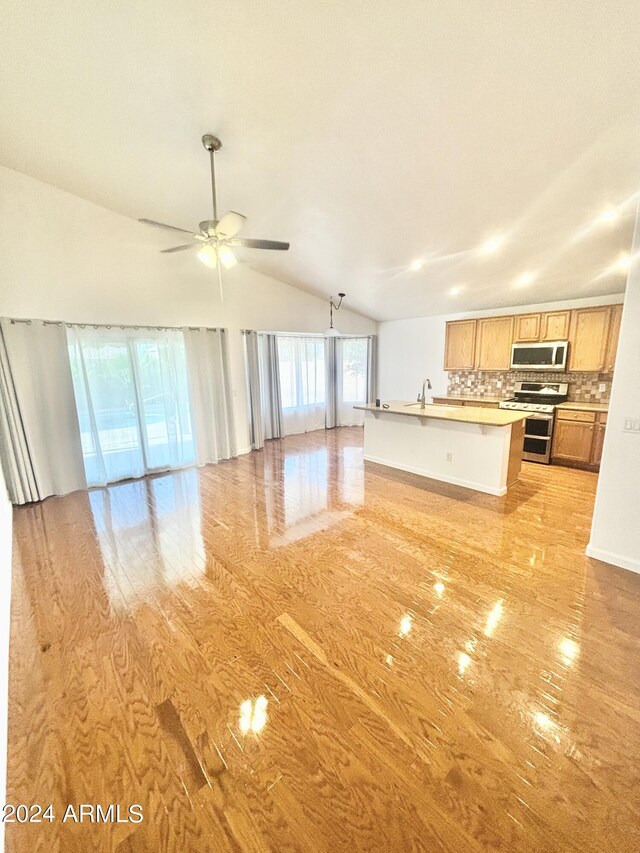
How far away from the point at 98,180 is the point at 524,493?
571 centimetres

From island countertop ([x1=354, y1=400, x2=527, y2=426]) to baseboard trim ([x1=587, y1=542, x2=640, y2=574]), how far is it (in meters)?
1.37

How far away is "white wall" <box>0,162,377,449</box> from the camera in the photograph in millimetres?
3562

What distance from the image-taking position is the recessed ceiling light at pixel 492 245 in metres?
3.55

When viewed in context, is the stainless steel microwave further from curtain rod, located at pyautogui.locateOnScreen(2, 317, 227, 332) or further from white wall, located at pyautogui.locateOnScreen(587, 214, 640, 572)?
curtain rod, located at pyautogui.locateOnScreen(2, 317, 227, 332)

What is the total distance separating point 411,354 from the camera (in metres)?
7.08

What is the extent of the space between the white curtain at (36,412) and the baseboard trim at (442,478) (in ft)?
13.2

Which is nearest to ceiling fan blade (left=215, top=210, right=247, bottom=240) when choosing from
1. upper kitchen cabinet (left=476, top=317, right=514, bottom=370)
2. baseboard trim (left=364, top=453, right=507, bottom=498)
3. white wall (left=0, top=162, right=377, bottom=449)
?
white wall (left=0, top=162, right=377, bottom=449)

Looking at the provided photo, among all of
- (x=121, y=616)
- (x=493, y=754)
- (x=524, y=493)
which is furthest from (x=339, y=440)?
(x=493, y=754)

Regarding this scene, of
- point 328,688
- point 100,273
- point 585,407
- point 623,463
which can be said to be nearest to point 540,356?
point 585,407

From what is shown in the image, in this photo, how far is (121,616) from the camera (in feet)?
7.03

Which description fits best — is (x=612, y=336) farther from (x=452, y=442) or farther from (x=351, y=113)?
(x=351, y=113)

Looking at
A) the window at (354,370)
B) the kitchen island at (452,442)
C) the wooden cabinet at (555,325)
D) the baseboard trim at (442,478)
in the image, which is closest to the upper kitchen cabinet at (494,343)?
the wooden cabinet at (555,325)

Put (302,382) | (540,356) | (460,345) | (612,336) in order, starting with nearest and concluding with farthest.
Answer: (612,336) < (540,356) < (460,345) < (302,382)

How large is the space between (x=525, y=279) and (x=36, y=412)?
6.27m
